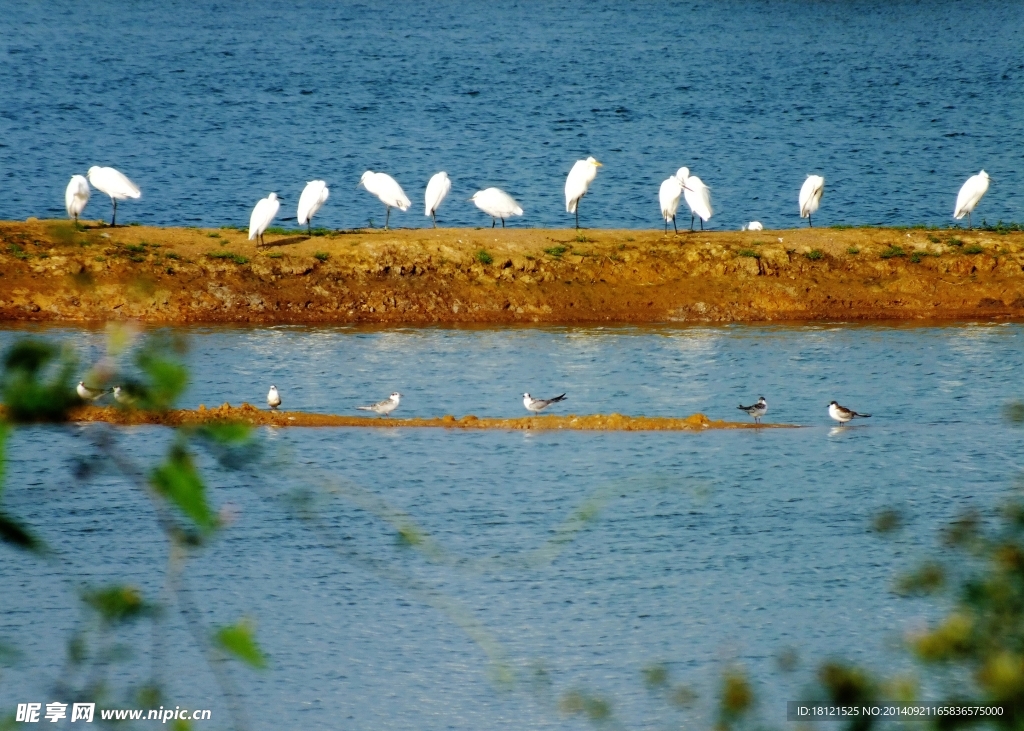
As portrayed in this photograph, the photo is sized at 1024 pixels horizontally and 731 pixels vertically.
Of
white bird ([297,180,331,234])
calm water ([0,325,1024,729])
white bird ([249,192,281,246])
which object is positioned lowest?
calm water ([0,325,1024,729])

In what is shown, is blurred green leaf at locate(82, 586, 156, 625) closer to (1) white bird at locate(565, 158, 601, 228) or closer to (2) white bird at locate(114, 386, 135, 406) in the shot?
(2) white bird at locate(114, 386, 135, 406)

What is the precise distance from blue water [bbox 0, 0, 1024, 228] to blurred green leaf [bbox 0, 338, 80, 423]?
2582 centimetres

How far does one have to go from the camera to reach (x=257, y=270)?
21.1 metres

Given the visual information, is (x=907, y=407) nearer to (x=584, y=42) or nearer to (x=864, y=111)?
(x=864, y=111)

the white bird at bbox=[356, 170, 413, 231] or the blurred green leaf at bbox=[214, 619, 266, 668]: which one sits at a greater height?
the white bird at bbox=[356, 170, 413, 231]

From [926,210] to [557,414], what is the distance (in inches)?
616

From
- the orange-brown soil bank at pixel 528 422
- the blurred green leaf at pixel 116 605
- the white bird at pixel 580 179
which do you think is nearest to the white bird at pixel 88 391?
the blurred green leaf at pixel 116 605

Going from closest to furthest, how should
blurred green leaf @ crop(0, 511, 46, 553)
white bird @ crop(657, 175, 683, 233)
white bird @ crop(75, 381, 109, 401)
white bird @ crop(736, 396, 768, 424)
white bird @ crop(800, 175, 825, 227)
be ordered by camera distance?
blurred green leaf @ crop(0, 511, 46, 553) < white bird @ crop(75, 381, 109, 401) < white bird @ crop(736, 396, 768, 424) < white bird @ crop(657, 175, 683, 233) < white bird @ crop(800, 175, 825, 227)

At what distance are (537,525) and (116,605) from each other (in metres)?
10.6

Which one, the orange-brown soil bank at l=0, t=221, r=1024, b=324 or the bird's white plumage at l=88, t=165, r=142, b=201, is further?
the bird's white plumage at l=88, t=165, r=142, b=201

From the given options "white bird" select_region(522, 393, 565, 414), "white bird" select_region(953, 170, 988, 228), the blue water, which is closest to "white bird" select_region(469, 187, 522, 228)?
the blue water

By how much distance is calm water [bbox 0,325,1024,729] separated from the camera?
9.54m

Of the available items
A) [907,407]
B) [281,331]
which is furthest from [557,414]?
[281,331]

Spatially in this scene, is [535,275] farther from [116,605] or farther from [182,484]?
[182,484]
